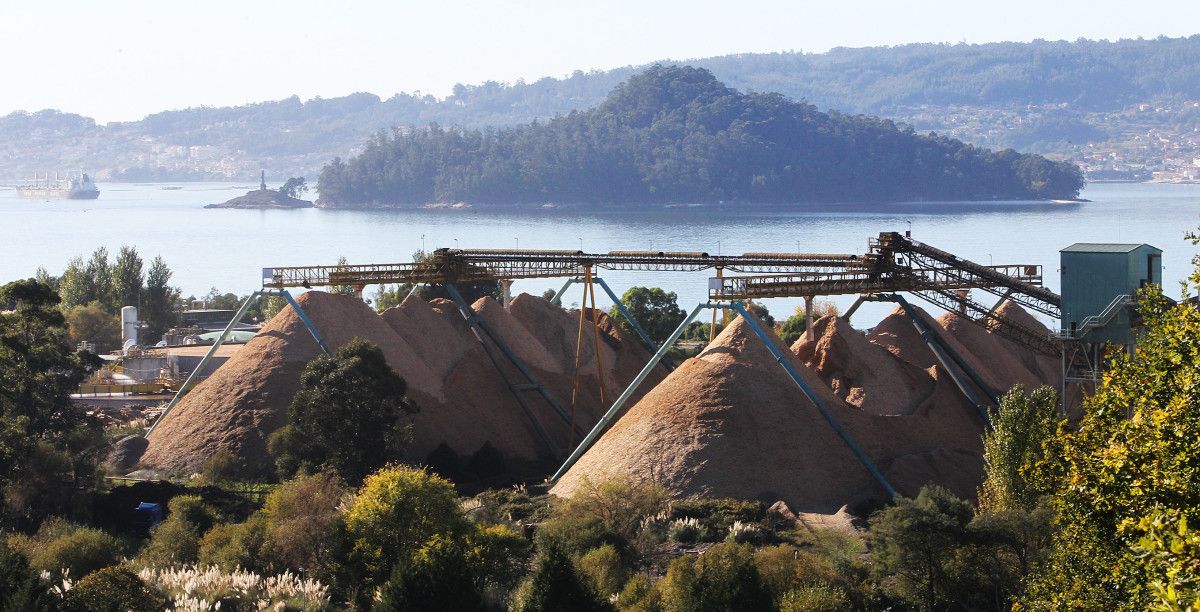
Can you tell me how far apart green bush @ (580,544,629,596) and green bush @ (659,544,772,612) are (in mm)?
1868

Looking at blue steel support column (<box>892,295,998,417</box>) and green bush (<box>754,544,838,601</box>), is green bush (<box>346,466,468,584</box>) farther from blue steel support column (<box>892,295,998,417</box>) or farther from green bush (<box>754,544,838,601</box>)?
blue steel support column (<box>892,295,998,417</box>)

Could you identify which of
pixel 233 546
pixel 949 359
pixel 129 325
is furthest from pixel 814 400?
pixel 129 325

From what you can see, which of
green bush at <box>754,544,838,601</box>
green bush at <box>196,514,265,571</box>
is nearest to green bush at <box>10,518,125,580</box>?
green bush at <box>196,514,265,571</box>

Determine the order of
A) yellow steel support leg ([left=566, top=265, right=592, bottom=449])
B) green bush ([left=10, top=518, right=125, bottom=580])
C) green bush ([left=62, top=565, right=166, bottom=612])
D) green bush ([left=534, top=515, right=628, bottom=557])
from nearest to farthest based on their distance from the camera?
green bush ([left=62, top=565, right=166, bottom=612])
green bush ([left=10, top=518, right=125, bottom=580])
green bush ([left=534, top=515, right=628, bottom=557])
yellow steel support leg ([left=566, top=265, right=592, bottom=449])

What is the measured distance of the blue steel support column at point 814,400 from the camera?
41.8 metres

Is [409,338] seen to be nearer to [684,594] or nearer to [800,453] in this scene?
[800,453]

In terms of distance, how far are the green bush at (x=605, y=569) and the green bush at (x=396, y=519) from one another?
2.78 metres

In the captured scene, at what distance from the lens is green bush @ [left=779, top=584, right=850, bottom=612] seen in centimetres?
3031

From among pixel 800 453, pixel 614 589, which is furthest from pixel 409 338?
pixel 614 589

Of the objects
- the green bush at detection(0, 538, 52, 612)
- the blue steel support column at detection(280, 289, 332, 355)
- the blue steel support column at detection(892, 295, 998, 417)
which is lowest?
the green bush at detection(0, 538, 52, 612)

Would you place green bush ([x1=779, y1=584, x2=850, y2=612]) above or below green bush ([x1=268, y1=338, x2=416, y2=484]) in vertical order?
below

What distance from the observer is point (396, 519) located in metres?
34.9

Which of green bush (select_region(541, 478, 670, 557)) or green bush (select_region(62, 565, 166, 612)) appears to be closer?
green bush (select_region(62, 565, 166, 612))

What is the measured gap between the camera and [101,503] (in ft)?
140
